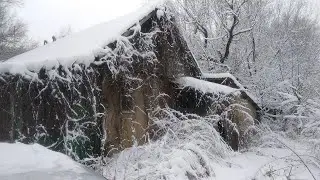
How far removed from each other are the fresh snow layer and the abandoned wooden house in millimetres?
5269

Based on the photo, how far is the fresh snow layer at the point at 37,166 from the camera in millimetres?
3406

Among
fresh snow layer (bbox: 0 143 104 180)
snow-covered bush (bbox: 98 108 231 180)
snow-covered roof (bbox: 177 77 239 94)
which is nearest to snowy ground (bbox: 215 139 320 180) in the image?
snow-covered bush (bbox: 98 108 231 180)

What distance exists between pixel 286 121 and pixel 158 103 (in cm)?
847

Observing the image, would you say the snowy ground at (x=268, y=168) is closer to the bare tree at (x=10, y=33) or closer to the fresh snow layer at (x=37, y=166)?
the fresh snow layer at (x=37, y=166)

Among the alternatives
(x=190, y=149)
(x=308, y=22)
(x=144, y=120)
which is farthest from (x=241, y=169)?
(x=308, y=22)

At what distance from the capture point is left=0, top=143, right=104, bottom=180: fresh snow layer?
341cm

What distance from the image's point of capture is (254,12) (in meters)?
21.5

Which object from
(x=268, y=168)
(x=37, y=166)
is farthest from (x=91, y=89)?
(x=37, y=166)

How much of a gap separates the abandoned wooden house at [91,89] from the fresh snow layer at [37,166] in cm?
527

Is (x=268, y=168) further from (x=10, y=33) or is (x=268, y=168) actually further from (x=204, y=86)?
(x=10, y=33)

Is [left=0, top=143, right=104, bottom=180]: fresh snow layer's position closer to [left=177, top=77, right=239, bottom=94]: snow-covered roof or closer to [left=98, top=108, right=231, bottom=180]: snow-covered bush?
[left=98, top=108, right=231, bottom=180]: snow-covered bush

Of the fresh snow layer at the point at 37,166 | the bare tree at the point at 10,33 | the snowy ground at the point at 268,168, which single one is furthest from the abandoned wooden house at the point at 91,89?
the bare tree at the point at 10,33

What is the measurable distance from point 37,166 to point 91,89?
6.07 m

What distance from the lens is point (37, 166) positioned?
12.1 feet
